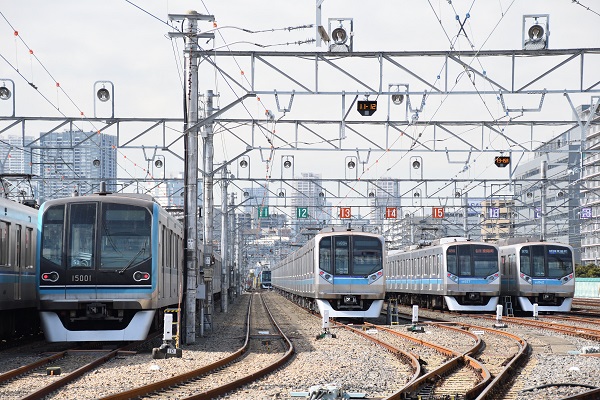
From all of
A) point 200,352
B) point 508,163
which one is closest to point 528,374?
point 200,352

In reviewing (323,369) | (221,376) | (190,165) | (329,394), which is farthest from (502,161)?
(329,394)

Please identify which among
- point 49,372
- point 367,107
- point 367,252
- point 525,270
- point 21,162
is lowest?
point 49,372

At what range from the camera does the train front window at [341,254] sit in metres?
27.6

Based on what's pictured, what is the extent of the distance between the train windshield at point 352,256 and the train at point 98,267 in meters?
10.6

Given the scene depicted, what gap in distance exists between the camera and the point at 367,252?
2764 cm

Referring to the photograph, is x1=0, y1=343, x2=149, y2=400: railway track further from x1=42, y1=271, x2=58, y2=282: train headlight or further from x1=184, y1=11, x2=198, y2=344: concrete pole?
x1=184, y1=11, x2=198, y2=344: concrete pole

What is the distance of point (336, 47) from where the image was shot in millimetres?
19875

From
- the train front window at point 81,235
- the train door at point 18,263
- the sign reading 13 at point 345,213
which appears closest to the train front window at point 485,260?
the sign reading 13 at point 345,213

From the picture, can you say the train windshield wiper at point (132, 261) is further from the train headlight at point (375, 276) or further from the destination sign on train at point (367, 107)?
the train headlight at point (375, 276)

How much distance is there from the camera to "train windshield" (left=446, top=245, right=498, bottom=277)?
110 ft

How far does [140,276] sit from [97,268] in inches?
30.8

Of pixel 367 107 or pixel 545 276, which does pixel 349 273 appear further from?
pixel 545 276

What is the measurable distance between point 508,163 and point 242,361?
18.6m

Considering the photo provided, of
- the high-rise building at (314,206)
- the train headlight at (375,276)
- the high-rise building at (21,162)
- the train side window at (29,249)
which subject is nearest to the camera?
the train side window at (29,249)
